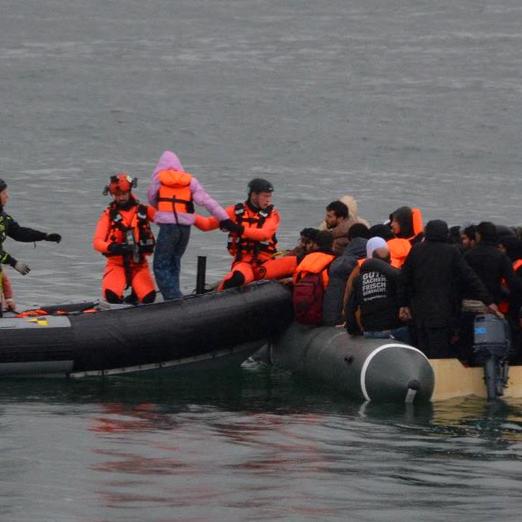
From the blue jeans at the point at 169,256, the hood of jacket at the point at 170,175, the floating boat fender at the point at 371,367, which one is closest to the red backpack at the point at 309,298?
the floating boat fender at the point at 371,367

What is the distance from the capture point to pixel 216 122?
Result: 136 feet

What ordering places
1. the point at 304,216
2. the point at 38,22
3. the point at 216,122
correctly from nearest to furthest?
the point at 304,216, the point at 216,122, the point at 38,22

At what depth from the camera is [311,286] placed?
1439 centimetres

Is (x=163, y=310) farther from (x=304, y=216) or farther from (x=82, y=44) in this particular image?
(x=82, y=44)

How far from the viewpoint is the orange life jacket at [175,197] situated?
1486cm

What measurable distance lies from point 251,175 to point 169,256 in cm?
1990

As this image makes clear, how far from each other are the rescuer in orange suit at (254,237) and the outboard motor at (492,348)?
245 cm

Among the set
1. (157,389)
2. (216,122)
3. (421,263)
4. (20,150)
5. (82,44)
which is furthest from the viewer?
(82,44)

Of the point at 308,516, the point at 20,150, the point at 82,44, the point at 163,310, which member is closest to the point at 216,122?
the point at 20,150

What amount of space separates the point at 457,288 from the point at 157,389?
2.97 metres

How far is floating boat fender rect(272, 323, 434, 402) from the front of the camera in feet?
42.8

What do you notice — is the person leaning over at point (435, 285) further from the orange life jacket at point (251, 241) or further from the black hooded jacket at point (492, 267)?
the orange life jacket at point (251, 241)

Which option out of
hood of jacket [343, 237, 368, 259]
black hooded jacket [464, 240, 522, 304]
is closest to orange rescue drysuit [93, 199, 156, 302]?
hood of jacket [343, 237, 368, 259]

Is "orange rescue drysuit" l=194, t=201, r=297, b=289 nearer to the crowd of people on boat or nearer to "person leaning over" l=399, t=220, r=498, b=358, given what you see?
the crowd of people on boat
